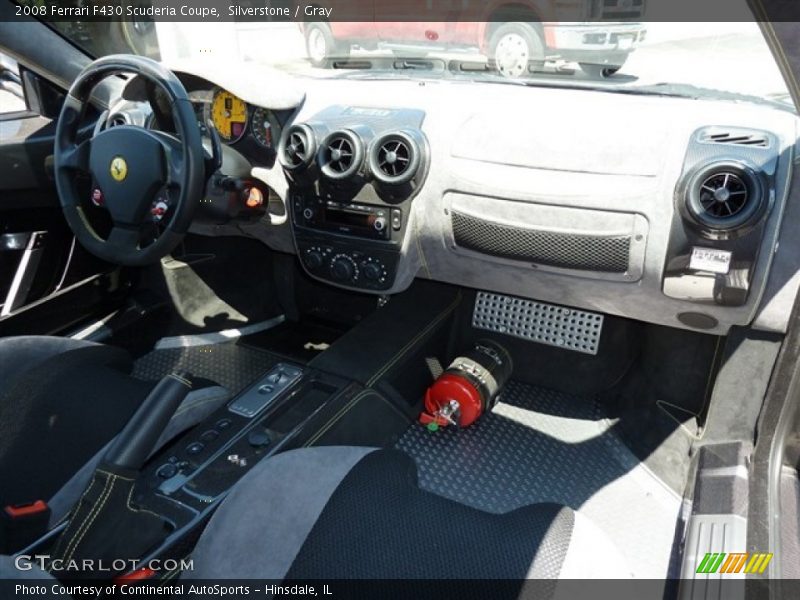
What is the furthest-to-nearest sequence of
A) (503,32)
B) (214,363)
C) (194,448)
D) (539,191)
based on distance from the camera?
(503,32) < (214,363) < (539,191) < (194,448)

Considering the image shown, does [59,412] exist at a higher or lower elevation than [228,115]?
lower

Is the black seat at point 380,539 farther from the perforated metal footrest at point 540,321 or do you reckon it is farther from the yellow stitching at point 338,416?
the perforated metal footrest at point 540,321

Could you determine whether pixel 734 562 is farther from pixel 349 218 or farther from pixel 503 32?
pixel 503 32

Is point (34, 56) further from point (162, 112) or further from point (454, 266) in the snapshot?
point (454, 266)

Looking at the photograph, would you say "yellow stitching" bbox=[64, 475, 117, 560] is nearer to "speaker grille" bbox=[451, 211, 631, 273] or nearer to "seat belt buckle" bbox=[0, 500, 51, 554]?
"seat belt buckle" bbox=[0, 500, 51, 554]

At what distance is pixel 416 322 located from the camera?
2.55 m

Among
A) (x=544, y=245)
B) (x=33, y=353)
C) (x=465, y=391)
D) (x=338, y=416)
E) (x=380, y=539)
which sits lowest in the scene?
(x=465, y=391)

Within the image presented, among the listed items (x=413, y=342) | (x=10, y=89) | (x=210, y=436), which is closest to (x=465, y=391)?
(x=413, y=342)

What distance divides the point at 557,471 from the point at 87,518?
1.51 m

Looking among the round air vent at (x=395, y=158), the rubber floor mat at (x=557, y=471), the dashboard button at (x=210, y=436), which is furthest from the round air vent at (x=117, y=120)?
the rubber floor mat at (x=557, y=471)

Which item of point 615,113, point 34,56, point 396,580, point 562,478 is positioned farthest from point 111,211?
point 562,478

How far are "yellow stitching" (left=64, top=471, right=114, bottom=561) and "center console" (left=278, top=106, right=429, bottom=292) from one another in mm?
1149

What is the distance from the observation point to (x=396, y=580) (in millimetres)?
1280

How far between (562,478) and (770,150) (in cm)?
120
